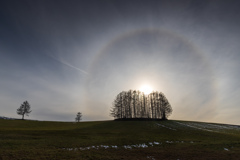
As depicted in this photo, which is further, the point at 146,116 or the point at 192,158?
the point at 146,116

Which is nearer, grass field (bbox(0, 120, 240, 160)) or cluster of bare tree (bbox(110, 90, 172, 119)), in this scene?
grass field (bbox(0, 120, 240, 160))

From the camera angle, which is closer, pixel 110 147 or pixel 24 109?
pixel 110 147

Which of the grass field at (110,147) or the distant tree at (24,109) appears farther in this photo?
the distant tree at (24,109)

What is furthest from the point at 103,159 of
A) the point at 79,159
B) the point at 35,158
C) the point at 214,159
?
the point at 214,159

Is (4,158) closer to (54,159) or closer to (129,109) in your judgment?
(54,159)

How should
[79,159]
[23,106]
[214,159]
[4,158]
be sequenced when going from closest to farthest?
[4,158] → [79,159] → [214,159] → [23,106]

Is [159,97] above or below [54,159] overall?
above

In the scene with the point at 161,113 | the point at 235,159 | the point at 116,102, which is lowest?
the point at 235,159

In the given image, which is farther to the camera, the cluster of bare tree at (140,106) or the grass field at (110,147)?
the cluster of bare tree at (140,106)

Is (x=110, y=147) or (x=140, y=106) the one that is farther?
(x=140, y=106)

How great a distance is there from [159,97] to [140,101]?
11.4 metres

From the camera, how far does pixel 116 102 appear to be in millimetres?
83062

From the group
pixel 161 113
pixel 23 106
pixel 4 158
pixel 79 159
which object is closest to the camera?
pixel 4 158

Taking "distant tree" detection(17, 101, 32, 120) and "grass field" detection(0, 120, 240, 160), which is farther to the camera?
"distant tree" detection(17, 101, 32, 120)
